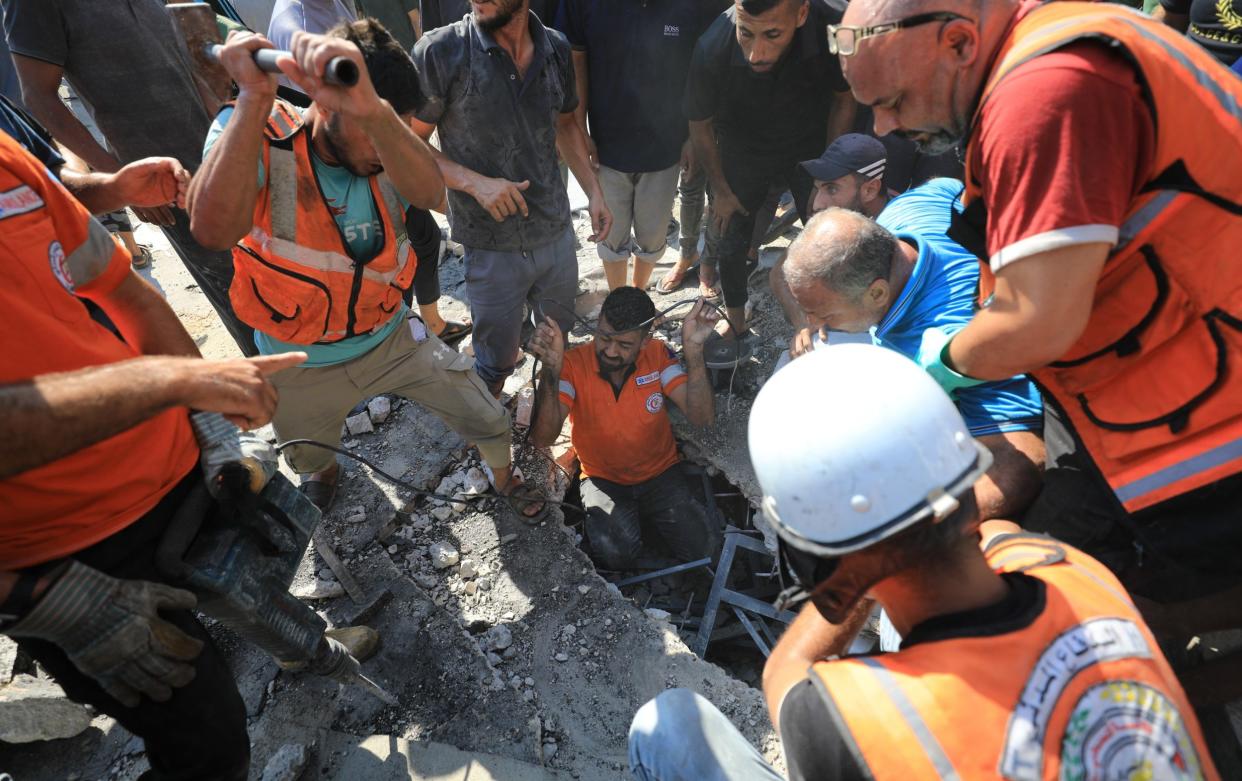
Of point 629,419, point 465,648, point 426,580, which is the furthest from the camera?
point 629,419

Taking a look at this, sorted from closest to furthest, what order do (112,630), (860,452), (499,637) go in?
(860,452)
(112,630)
(499,637)

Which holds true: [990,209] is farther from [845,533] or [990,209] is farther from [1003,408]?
[1003,408]

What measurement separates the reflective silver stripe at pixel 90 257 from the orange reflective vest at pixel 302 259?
61 centimetres

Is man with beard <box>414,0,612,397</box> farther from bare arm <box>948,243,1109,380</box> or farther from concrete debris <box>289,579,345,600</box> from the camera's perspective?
bare arm <box>948,243,1109,380</box>

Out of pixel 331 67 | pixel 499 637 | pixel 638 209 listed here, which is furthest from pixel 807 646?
pixel 638 209

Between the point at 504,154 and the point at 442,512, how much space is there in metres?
2.04

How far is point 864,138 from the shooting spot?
3.86 m

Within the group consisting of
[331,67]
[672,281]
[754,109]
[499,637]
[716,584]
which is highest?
[331,67]

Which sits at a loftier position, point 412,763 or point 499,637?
point 412,763

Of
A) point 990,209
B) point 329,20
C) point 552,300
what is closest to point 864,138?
point 552,300

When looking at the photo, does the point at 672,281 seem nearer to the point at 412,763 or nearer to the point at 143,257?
the point at 412,763

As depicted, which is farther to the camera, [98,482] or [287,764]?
[287,764]

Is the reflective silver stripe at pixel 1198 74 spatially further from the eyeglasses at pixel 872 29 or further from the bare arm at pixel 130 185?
the bare arm at pixel 130 185

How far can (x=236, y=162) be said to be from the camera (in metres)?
2.44
